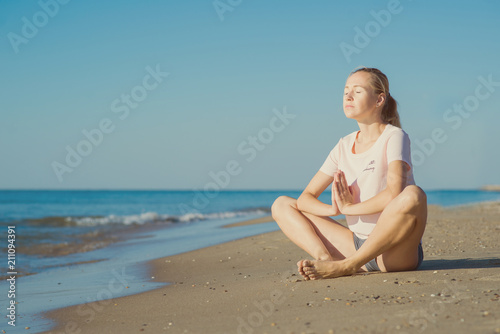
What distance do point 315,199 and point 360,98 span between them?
90 cm

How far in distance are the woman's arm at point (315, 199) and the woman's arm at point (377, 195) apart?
0.19 meters

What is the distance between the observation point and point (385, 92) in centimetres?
378

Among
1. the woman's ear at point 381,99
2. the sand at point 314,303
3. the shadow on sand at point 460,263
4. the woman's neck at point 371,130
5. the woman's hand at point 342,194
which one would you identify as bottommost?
the shadow on sand at point 460,263

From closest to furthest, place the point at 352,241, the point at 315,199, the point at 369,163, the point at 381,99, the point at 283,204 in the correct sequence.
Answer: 1. the point at 369,163
2. the point at 381,99
3. the point at 352,241
4. the point at 315,199
5. the point at 283,204

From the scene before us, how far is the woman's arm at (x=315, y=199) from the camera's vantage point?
12.9ft

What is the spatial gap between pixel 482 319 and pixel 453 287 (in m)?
0.80

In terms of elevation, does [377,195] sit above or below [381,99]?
below

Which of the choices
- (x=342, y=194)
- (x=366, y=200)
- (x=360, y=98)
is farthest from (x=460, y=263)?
(x=360, y=98)

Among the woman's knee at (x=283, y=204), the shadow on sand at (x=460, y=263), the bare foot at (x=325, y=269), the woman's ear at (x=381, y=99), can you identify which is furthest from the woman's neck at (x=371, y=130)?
the shadow on sand at (x=460, y=263)

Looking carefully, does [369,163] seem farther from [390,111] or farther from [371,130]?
[390,111]

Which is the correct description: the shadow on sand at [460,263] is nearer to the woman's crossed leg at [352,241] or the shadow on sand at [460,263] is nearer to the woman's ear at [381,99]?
Answer: the woman's crossed leg at [352,241]

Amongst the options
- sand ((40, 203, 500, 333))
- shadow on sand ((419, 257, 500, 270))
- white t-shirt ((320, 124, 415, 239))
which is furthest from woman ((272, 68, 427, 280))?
shadow on sand ((419, 257, 500, 270))

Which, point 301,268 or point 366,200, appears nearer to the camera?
point 366,200

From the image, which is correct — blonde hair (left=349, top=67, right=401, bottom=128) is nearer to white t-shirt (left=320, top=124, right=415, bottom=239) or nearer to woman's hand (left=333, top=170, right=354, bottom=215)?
white t-shirt (left=320, top=124, right=415, bottom=239)
